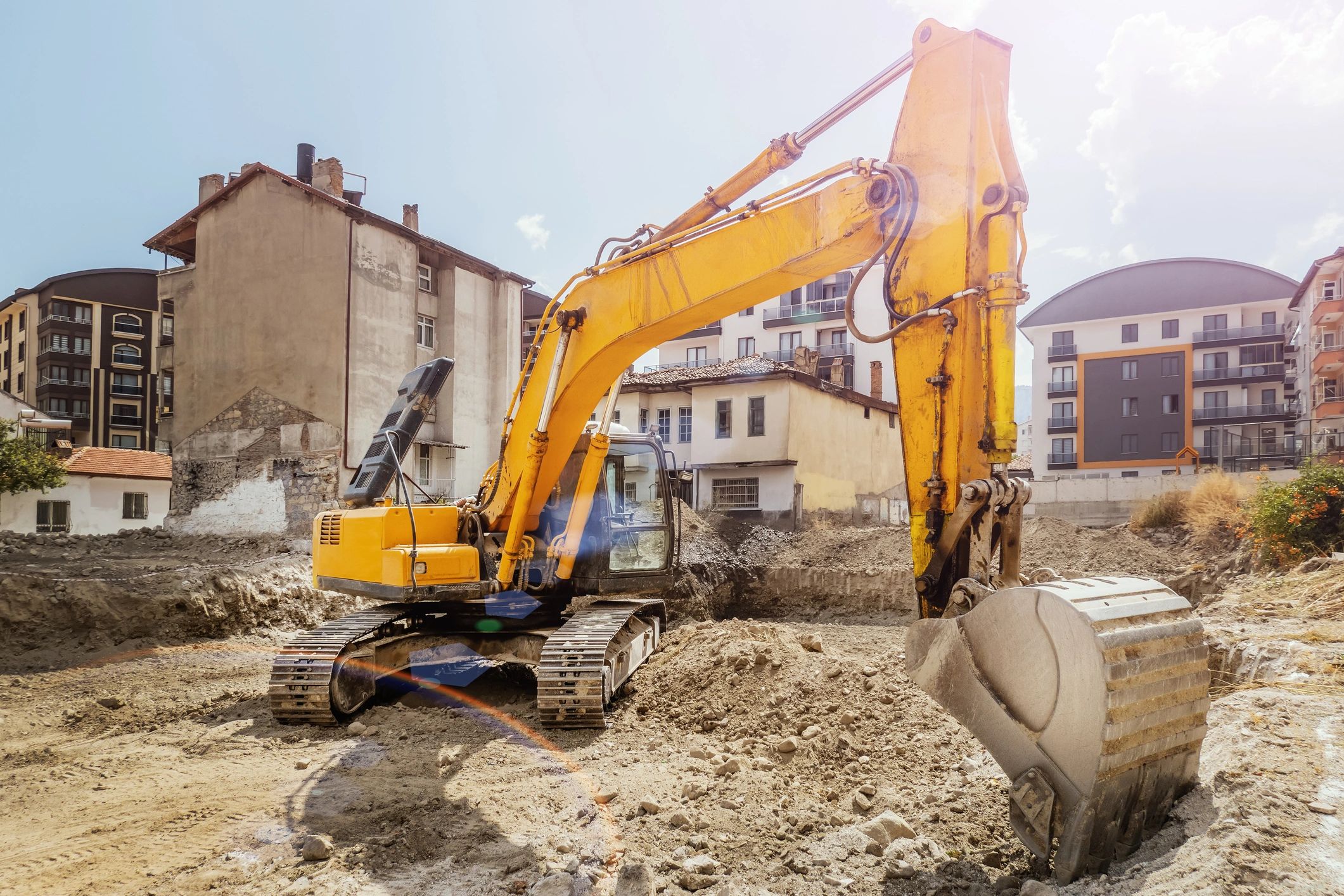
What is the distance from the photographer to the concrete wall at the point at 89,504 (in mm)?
30375

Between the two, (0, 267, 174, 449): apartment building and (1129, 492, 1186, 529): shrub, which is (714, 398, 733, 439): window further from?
(0, 267, 174, 449): apartment building

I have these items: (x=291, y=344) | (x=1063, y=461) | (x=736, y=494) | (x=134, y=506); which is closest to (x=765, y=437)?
(x=736, y=494)

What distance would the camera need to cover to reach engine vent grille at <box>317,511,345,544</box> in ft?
25.3

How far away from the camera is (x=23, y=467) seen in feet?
94.4

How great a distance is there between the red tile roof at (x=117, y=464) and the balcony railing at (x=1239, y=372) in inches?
1944

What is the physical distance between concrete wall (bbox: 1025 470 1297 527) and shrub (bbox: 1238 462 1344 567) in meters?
12.5

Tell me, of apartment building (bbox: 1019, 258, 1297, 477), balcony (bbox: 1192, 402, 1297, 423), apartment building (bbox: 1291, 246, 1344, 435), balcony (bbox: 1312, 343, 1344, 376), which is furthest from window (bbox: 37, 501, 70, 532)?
balcony (bbox: 1192, 402, 1297, 423)

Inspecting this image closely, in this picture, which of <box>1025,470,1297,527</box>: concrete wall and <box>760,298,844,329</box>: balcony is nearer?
<box>1025,470,1297,527</box>: concrete wall

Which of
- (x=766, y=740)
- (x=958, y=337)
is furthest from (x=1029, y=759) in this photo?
(x=766, y=740)

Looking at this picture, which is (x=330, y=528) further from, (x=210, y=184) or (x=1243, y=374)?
(x=1243, y=374)

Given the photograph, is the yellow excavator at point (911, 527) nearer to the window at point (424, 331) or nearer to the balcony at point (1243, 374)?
the window at point (424, 331)

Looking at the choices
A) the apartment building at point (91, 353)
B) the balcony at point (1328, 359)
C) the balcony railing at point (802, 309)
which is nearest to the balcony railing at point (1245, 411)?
the balcony at point (1328, 359)

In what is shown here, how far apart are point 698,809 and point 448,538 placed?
12.2 ft

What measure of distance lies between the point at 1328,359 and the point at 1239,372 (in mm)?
8784
